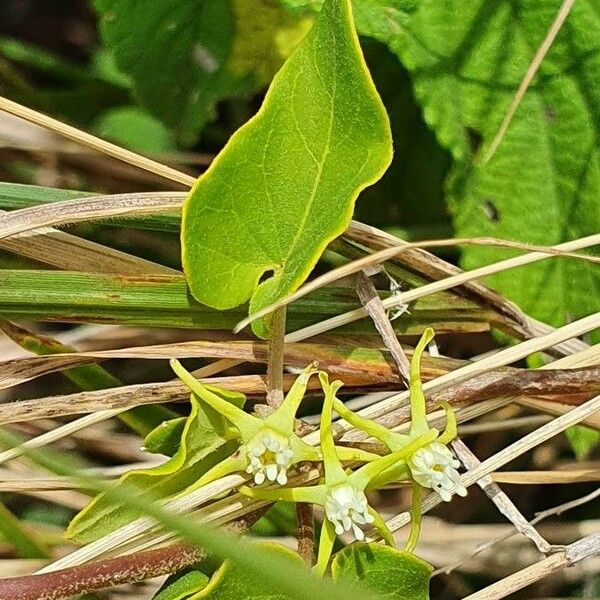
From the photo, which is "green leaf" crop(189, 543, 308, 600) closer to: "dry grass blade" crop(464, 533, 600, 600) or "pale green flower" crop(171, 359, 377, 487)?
"pale green flower" crop(171, 359, 377, 487)

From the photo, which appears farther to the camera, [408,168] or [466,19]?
[408,168]

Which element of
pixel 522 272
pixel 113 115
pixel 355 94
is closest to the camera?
pixel 355 94

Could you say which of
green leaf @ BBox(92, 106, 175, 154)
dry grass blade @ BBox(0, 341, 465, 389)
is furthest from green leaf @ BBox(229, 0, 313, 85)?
dry grass blade @ BBox(0, 341, 465, 389)

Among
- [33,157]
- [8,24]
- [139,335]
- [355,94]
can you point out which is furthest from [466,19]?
[8,24]

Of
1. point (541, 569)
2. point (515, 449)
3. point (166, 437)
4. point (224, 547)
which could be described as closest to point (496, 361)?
point (515, 449)

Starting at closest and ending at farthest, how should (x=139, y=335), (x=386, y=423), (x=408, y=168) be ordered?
(x=386, y=423) < (x=139, y=335) < (x=408, y=168)

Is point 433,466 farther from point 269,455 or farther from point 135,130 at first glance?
point 135,130

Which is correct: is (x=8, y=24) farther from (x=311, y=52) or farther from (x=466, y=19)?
(x=311, y=52)

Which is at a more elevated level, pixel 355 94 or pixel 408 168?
pixel 355 94
